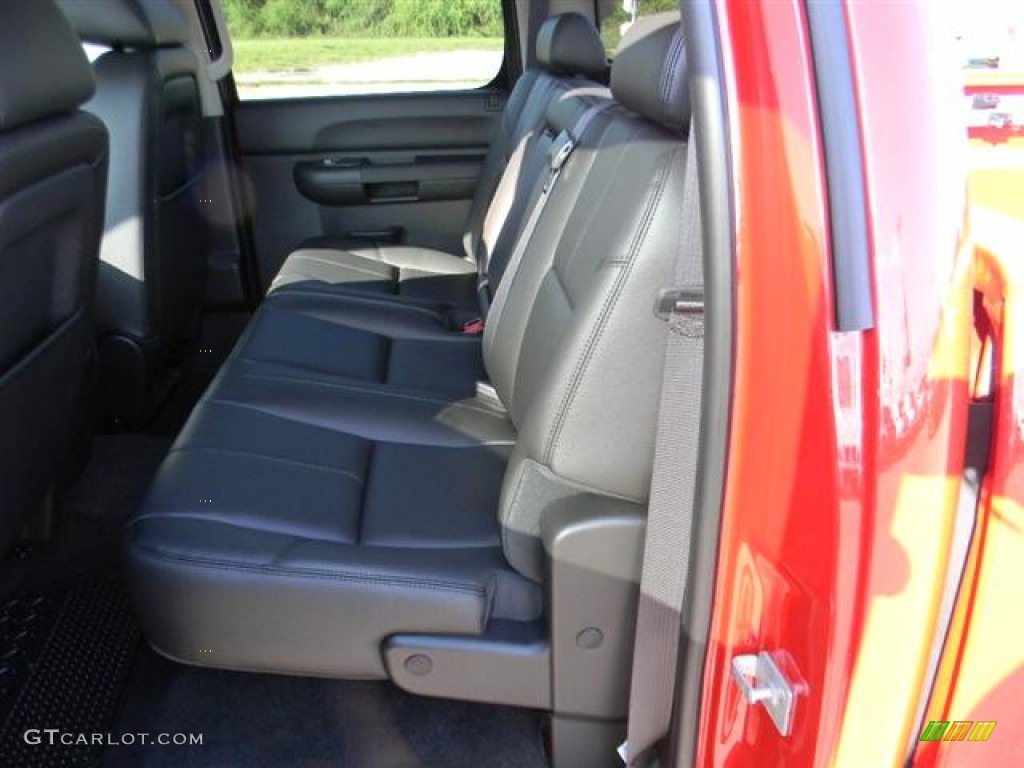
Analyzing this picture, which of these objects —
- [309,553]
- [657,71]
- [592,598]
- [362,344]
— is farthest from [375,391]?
[657,71]

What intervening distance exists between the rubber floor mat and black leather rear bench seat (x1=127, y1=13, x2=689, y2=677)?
0.24 m

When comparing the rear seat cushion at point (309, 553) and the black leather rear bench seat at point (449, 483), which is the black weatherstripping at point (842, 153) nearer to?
the black leather rear bench seat at point (449, 483)

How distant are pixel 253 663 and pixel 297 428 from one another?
39 cm

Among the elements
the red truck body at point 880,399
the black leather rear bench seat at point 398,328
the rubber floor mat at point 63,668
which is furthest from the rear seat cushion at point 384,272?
the red truck body at point 880,399

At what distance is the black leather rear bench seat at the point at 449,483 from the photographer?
1077 mm

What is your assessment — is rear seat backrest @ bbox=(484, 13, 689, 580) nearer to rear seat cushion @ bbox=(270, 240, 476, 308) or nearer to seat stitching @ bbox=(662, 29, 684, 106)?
seat stitching @ bbox=(662, 29, 684, 106)

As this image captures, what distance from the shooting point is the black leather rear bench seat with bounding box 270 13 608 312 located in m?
2.15

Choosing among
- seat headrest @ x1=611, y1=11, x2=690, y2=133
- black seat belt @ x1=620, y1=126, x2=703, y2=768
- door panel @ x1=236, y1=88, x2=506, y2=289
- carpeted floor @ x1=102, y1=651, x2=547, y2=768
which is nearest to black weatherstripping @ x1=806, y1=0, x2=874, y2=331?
black seat belt @ x1=620, y1=126, x2=703, y2=768

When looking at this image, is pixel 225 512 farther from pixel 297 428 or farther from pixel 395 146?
pixel 395 146

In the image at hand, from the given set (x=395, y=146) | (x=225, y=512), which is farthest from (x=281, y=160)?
(x=225, y=512)

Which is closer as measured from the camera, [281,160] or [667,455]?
[667,455]

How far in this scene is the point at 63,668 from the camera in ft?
4.74

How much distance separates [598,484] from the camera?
43.9 inches

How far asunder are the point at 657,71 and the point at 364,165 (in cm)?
203
